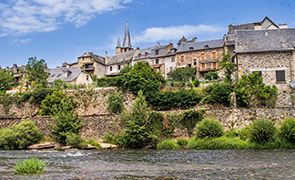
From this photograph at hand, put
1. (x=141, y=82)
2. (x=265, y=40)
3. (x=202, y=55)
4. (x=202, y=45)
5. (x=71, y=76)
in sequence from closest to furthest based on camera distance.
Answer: (x=265, y=40) → (x=141, y=82) → (x=202, y=55) → (x=202, y=45) → (x=71, y=76)

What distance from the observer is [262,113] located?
2770cm

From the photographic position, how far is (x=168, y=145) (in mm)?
26672

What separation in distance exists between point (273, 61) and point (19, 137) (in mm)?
27012

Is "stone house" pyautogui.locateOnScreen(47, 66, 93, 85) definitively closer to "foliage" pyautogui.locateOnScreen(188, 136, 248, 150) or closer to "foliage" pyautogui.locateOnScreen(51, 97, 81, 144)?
"foliage" pyautogui.locateOnScreen(51, 97, 81, 144)

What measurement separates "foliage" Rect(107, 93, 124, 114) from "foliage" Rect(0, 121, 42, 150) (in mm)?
8165

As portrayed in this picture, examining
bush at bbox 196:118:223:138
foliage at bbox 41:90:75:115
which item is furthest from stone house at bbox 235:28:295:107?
foliage at bbox 41:90:75:115

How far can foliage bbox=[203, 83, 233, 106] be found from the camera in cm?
3052

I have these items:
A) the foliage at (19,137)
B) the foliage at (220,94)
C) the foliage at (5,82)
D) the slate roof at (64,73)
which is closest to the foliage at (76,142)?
the foliage at (19,137)

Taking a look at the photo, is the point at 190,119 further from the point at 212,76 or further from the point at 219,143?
the point at 212,76

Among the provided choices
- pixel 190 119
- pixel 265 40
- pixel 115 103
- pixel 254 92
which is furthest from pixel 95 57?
pixel 254 92

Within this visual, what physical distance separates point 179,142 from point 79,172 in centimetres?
1436

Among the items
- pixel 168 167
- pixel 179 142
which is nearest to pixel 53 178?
pixel 168 167

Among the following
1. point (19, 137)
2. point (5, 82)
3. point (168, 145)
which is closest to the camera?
point (168, 145)

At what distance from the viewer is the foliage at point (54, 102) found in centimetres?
3486
